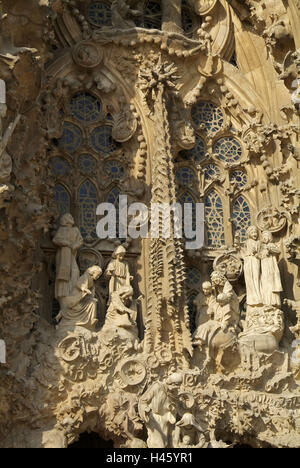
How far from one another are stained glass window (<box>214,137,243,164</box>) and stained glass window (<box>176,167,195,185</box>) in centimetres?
Result: 50

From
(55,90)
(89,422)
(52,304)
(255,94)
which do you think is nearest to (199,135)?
(255,94)

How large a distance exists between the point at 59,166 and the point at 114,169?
0.76 meters

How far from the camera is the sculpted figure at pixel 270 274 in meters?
13.5

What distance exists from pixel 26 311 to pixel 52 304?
2.67ft

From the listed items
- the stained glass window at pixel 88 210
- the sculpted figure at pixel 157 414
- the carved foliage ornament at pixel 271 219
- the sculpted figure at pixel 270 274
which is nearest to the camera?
the sculpted figure at pixel 157 414


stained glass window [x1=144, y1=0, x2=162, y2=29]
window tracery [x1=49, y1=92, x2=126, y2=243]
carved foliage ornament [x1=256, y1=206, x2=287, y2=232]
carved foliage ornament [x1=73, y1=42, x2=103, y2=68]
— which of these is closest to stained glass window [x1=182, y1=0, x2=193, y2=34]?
stained glass window [x1=144, y1=0, x2=162, y2=29]

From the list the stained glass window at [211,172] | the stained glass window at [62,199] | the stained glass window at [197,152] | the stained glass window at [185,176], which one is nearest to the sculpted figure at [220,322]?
the stained glass window at [185,176]

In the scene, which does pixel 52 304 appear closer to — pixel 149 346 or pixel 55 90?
pixel 149 346

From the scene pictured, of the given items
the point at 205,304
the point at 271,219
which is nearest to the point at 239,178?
the point at 271,219

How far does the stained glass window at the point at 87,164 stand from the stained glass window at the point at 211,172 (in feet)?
5.04

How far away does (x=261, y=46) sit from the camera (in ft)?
49.1

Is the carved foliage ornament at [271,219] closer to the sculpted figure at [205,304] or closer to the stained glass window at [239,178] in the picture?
the stained glass window at [239,178]

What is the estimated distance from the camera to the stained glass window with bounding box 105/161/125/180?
14251mm
